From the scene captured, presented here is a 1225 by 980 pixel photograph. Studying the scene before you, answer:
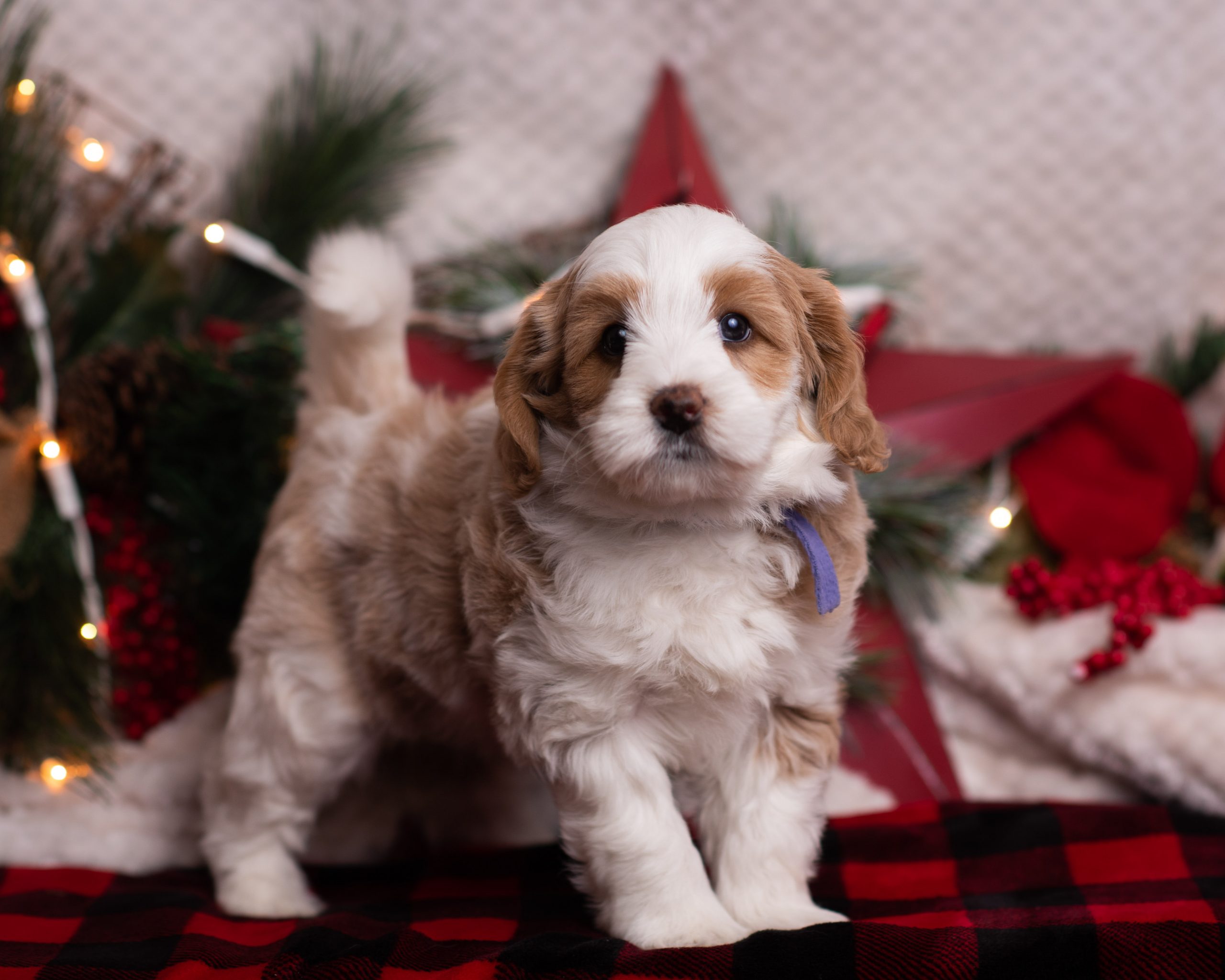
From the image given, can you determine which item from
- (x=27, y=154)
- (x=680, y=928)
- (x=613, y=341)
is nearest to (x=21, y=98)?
(x=27, y=154)

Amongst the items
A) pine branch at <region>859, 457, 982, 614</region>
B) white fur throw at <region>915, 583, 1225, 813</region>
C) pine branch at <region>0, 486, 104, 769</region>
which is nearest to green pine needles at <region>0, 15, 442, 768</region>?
pine branch at <region>0, 486, 104, 769</region>

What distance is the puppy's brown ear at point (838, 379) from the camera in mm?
1403

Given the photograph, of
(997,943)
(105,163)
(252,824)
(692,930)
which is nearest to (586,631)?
(692,930)

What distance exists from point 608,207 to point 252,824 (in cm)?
177

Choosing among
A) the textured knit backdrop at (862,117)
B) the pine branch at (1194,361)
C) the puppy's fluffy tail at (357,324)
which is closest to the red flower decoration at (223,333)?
the puppy's fluffy tail at (357,324)

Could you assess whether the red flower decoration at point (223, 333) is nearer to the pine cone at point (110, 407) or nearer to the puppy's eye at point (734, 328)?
the pine cone at point (110, 407)

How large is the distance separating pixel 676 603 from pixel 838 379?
0.38 m

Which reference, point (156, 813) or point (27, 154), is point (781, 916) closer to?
point (156, 813)

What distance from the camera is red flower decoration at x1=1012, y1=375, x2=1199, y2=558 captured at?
2404mm

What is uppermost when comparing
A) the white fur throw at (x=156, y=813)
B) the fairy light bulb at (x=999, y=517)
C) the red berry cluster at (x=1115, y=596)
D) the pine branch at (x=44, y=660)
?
the fairy light bulb at (x=999, y=517)

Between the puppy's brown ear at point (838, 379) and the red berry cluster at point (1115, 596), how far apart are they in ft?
3.02

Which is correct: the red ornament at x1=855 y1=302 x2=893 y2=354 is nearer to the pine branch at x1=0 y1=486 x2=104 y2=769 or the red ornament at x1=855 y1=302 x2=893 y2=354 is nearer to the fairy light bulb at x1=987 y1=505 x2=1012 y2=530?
the fairy light bulb at x1=987 y1=505 x2=1012 y2=530

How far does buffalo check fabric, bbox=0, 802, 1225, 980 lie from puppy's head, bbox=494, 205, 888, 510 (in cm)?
62

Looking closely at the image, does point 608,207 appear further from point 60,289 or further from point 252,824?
point 252,824
